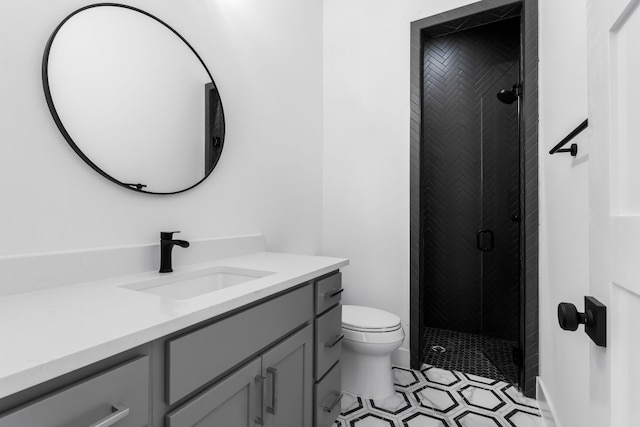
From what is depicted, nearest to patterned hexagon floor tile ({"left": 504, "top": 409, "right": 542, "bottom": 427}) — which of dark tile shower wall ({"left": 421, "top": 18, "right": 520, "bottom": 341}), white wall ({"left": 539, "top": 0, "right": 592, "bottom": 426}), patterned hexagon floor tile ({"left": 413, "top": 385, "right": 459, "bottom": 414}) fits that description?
white wall ({"left": 539, "top": 0, "right": 592, "bottom": 426})

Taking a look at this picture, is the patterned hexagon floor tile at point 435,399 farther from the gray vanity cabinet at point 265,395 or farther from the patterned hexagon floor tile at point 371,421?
the gray vanity cabinet at point 265,395

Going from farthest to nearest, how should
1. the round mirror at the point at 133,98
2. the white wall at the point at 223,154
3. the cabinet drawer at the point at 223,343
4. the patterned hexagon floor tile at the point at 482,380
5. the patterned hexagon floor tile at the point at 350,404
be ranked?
1. the patterned hexagon floor tile at the point at 482,380
2. the patterned hexagon floor tile at the point at 350,404
3. the round mirror at the point at 133,98
4. the white wall at the point at 223,154
5. the cabinet drawer at the point at 223,343

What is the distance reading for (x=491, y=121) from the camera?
2756 millimetres

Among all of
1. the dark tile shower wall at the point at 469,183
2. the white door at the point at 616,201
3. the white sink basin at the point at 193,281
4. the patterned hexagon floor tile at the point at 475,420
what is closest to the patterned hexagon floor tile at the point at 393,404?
the patterned hexagon floor tile at the point at 475,420

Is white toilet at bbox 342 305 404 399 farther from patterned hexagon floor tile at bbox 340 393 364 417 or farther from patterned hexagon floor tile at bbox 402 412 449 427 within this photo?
patterned hexagon floor tile at bbox 402 412 449 427

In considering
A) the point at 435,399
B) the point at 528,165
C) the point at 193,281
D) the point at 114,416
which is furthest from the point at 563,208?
the point at 114,416

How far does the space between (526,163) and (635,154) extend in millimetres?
1608

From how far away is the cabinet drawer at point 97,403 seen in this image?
0.53 meters

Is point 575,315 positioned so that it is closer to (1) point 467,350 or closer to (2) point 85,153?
(2) point 85,153

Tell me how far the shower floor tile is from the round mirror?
6.75 feet

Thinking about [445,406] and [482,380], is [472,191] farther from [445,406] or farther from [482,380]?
[445,406]

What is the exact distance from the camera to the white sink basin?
121 centimetres

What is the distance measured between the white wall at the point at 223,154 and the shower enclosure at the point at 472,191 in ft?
3.28

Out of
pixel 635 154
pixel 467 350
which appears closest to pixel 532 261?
pixel 467 350
